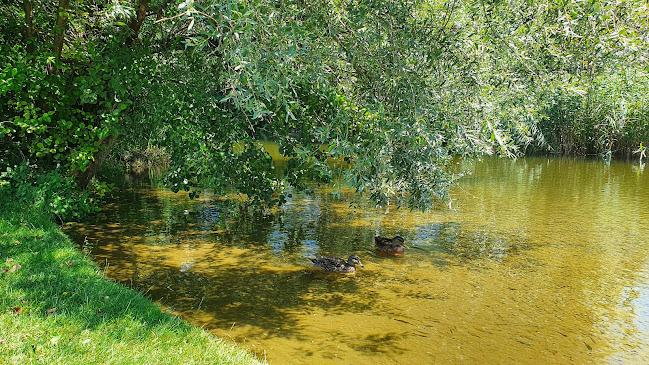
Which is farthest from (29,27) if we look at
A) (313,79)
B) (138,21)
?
(313,79)

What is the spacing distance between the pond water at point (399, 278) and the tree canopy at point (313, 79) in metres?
1.46

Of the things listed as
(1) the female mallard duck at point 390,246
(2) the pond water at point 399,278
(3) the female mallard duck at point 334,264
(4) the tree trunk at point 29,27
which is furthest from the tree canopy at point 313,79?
(1) the female mallard duck at point 390,246

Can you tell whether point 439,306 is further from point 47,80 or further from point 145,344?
point 47,80

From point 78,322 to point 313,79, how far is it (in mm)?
3851

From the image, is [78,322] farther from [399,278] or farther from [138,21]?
[138,21]

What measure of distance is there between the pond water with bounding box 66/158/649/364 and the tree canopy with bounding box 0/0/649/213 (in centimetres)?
146

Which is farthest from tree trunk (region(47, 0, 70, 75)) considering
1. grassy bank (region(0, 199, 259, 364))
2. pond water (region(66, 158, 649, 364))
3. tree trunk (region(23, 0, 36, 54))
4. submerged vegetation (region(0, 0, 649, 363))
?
grassy bank (region(0, 199, 259, 364))

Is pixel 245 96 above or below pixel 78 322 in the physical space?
above

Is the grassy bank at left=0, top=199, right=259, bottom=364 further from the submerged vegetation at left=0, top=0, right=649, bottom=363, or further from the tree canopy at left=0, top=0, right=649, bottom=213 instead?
the tree canopy at left=0, top=0, right=649, bottom=213

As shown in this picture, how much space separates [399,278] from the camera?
8023 millimetres

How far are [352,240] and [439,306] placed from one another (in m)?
3.63

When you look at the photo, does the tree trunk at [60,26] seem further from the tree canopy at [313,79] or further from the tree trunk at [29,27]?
the tree trunk at [29,27]

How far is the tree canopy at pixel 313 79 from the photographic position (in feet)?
17.8

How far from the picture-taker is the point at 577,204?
14609 millimetres
